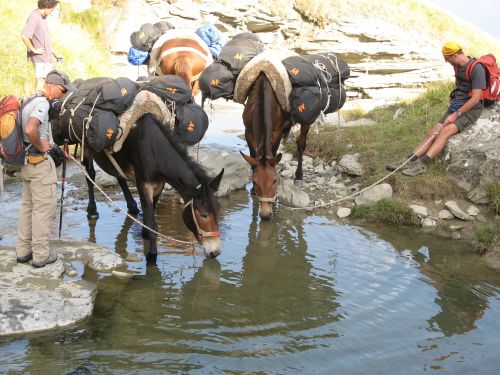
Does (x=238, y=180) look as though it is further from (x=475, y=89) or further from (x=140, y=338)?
(x=140, y=338)

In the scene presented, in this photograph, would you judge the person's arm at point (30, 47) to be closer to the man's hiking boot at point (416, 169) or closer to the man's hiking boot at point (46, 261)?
the man's hiking boot at point (46, 261)

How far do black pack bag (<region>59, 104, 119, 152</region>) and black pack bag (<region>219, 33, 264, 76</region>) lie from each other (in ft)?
9.95

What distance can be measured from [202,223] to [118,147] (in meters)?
1.46

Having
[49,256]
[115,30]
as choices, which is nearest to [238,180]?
[49,256]

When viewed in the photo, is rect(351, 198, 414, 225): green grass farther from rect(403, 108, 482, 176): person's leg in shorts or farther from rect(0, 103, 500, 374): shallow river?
rect(403, 108, 482, 176): person's leg in shorts

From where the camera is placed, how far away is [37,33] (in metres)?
9.68

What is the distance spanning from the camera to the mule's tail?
10.0 meters

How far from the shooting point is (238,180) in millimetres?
10156

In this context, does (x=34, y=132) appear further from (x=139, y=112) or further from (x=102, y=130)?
(x=139, y=112)

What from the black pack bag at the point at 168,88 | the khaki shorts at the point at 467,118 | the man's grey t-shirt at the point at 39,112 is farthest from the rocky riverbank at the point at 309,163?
the black pack bag at the point at 168,88

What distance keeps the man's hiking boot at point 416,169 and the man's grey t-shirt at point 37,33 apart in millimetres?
6441

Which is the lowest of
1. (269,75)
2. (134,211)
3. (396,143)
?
(134,211)

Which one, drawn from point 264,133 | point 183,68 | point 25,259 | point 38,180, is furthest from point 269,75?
point 25,259

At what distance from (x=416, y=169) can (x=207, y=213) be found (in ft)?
14.9
